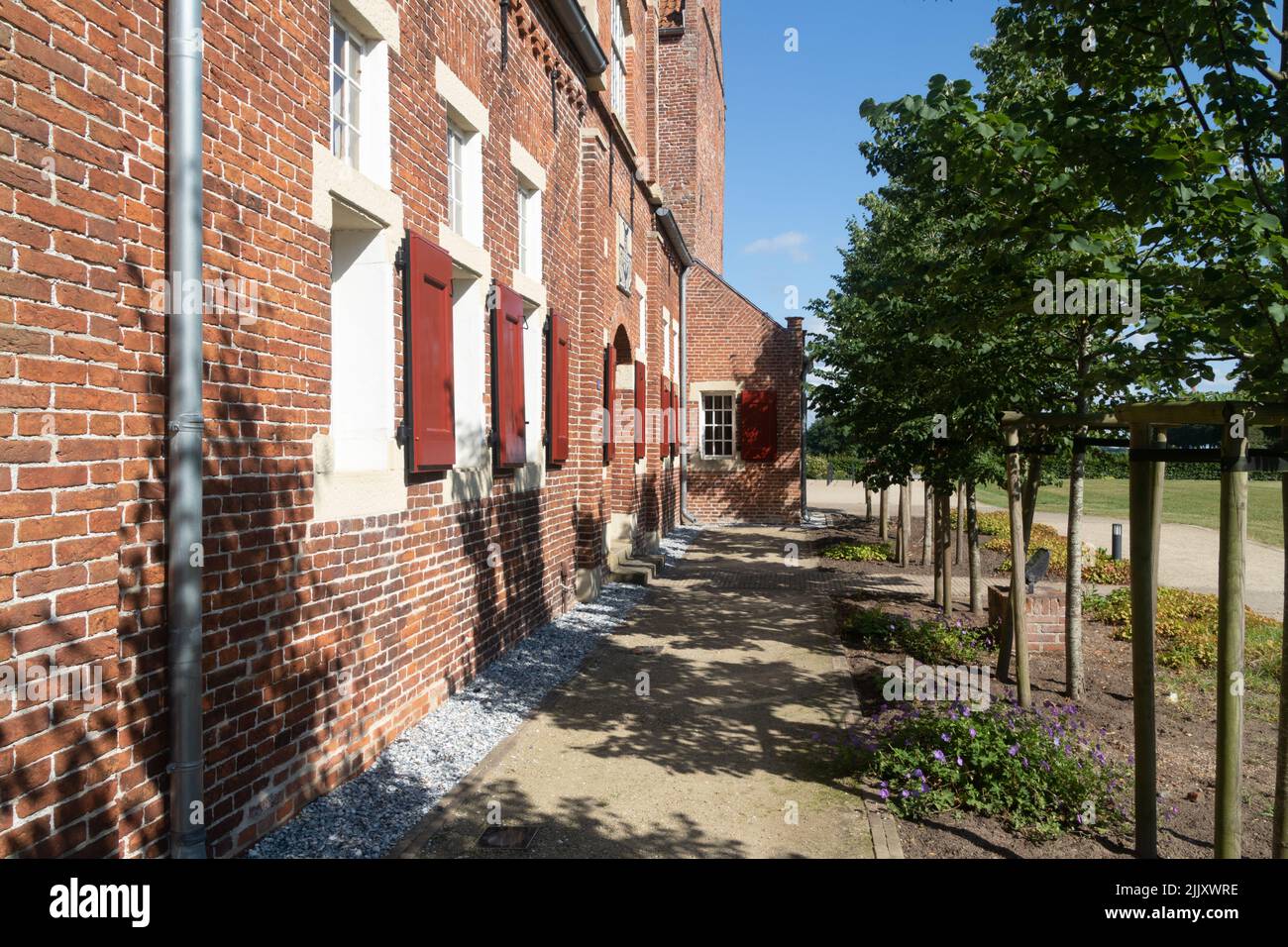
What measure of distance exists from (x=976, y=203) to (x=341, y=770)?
599 centimetres

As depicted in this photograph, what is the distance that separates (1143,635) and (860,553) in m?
12.5

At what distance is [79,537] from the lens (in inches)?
124

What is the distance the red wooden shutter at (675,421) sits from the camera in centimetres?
2061

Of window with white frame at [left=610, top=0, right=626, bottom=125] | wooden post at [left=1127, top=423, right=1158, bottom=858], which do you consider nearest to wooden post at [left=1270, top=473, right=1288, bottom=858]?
wooden post at [left=1127, top=423, right=1158, bottom=858]

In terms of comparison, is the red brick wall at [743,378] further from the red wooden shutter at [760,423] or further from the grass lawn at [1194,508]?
the grass lawn at [1194,508]

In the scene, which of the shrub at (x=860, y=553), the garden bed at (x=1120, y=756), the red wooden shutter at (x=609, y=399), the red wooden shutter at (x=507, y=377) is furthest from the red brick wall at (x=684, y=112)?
the garden bed at (x=1120, y=756)

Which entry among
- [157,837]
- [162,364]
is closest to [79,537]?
[162,364]

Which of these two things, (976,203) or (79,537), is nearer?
(79,537)

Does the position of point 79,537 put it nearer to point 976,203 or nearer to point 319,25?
point 319,25

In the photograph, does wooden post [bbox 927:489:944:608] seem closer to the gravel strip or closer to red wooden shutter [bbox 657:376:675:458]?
the gravel strip

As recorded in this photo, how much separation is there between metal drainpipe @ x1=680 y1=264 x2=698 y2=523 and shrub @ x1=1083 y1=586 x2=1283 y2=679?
40.1ft

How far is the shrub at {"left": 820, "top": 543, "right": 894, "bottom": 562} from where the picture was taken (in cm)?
1631

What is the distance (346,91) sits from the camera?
18.1 feet

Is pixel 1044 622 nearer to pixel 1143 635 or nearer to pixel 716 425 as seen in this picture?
pixel 1143 635
